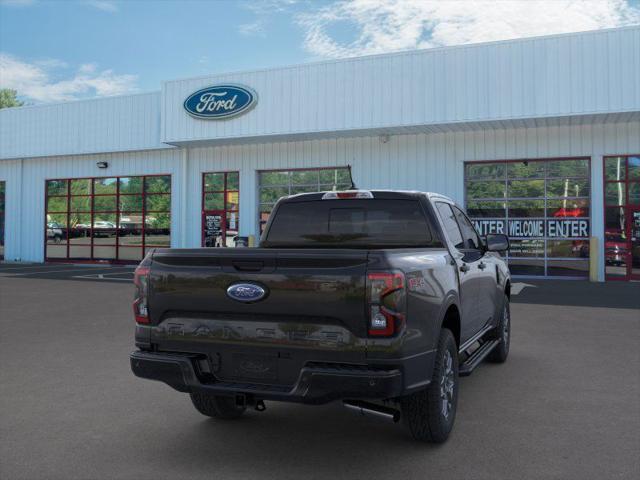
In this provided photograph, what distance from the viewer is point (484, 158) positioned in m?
18.8

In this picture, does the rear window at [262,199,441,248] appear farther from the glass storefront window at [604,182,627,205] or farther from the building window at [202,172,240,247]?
the building window at [202,172,240,247]

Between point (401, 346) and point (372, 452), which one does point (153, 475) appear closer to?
point (372, 452)

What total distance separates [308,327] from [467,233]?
2896mm

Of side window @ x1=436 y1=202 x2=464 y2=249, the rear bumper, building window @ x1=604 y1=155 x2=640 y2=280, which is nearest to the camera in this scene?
the rear bumper

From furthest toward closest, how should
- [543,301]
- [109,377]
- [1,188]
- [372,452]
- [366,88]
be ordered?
[1,188] < [366,88] < [543,301] < [109,377] < [372,452]

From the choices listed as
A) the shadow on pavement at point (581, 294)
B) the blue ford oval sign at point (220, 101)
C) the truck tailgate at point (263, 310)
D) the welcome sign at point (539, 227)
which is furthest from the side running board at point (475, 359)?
the blue ford oval sign at point (220, 101)

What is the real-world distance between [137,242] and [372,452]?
70.8ft

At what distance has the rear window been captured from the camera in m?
5.14

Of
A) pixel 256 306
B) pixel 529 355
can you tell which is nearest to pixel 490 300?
pixel 529 355

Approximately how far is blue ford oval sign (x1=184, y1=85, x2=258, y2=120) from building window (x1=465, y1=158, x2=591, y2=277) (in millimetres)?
7491

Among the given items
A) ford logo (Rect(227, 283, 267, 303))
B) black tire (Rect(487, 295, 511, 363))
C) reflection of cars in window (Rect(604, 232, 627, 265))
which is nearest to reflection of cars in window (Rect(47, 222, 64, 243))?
reflection of cars in window (Rect(604, 232, 627, 265))

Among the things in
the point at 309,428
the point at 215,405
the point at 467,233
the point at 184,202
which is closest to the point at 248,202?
the point at 184,202

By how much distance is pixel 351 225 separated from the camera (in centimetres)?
534

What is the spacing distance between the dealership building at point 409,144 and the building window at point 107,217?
9 cm
